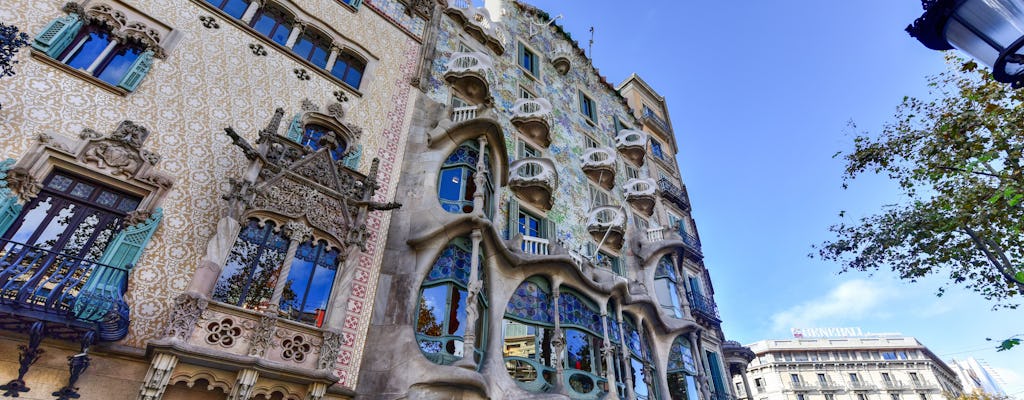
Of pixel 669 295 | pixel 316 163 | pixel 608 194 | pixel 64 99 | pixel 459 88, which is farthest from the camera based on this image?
pixel 608 194

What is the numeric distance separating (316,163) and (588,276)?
28.0 feet

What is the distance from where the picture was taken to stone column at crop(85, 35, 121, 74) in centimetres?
926

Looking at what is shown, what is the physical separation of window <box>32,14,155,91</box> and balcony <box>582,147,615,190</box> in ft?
51.0

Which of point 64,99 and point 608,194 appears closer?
point 64,99

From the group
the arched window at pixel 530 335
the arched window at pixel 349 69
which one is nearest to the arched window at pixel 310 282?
the arched window at pixel 530 335

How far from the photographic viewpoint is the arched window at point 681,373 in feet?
52.5

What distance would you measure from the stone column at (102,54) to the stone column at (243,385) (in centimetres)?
681

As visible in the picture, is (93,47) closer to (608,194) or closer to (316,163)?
(316,163)

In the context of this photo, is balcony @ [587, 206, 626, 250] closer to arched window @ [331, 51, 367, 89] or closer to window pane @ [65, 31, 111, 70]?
arched window @ [331, 51, 367, 89]

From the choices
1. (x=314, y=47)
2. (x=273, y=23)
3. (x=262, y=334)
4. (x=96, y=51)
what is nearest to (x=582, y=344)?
(x=262, y=334)

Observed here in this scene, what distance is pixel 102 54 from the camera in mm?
9594

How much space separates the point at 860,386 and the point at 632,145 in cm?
5094

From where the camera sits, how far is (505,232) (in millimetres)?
14758

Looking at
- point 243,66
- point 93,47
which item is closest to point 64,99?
point 93,47
